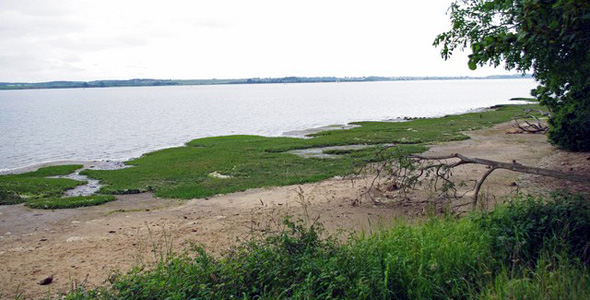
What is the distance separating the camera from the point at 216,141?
30.8 metres

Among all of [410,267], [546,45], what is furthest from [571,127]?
[410,267]

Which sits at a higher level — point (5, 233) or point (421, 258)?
point (421, 258)

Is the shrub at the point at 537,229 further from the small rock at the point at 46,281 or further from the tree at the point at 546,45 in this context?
the small rock at the point at 46,281

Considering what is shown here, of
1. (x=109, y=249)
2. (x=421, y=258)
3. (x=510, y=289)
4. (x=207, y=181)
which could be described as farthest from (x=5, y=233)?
(x=510, y=289)

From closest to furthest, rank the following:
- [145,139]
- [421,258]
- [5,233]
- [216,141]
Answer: [421,258] → [5,233] → [216,141] → [145,139]

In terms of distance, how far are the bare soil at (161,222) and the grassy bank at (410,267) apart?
90 centimetres

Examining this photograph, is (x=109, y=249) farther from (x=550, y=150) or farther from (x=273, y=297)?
(x=550, y=150)

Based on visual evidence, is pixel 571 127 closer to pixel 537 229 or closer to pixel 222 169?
pixel 537 229

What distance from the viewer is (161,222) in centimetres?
1125

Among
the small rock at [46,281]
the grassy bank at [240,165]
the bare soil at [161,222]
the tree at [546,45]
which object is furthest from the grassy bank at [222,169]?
the small rock at [46,281]

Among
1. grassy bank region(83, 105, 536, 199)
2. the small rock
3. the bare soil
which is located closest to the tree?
the bare soil

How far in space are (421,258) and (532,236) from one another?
7.18 ft

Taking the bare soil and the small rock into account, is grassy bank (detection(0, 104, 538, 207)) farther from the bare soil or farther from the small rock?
the small rock

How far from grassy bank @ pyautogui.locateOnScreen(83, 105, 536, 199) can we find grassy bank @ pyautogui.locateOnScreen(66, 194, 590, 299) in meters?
4.08
